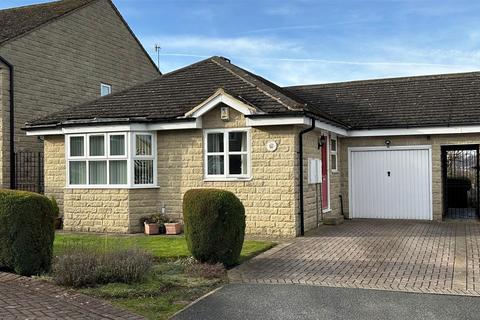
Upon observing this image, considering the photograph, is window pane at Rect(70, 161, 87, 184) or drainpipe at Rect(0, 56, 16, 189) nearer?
window pane at Rect(70, 161, 87, 184)

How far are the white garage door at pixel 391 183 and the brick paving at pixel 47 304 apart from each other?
11948 mm

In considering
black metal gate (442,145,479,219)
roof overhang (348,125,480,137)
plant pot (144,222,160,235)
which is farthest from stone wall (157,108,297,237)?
black metal gate (442,145,479,219)

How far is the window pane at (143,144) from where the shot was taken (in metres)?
14.4

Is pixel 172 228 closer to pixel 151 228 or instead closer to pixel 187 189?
pixel 151 228

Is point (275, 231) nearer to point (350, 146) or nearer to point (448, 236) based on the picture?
point (448, 236)

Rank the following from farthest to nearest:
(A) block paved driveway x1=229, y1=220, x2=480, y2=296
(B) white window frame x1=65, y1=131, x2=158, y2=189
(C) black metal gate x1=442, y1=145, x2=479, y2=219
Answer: (C) black metal gate x1=442, y1=145, x2=479, y2=219, (B) white window frame x1=65, y1=131, x2=158, y2=189, (A) block paved driveway x1=229, y1=220, x2=480, y2=296

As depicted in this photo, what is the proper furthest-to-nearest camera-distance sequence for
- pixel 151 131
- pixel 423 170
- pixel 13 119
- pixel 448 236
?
pixel 13 119
pixel 423 170
pixel 151 131
pixel 448 236

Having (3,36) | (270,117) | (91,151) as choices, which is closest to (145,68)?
(3,36)

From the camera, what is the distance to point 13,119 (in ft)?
57.7

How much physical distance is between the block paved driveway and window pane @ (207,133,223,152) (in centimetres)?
339

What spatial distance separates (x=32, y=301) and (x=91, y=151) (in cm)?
833

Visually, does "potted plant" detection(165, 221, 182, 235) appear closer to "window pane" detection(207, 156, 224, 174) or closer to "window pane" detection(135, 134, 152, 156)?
"window pane" detection(207, 156, 224, 174)

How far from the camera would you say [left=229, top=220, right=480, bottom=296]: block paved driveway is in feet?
26.0

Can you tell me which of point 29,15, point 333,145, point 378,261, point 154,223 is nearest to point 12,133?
point 29,15
